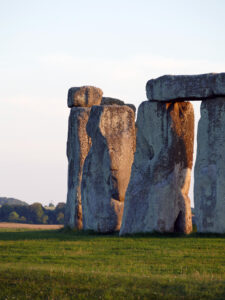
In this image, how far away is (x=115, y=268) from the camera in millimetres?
15117

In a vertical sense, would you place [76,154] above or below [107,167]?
above

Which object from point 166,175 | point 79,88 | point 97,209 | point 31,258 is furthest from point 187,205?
point 79,88

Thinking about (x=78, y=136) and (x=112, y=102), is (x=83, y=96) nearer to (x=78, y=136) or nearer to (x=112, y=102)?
(x=112, y=102)

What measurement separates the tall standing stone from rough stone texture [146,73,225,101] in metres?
6.28

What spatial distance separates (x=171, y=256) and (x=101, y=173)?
8.80 meters

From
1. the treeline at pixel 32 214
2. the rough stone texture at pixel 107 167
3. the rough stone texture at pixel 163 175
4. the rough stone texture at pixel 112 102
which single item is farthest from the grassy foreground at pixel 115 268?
the treeline at pixel 32 214

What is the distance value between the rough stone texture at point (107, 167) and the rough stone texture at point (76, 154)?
2442mm

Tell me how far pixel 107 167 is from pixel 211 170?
5161 millimetres

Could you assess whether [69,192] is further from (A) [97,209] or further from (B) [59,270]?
(B) [59,270]

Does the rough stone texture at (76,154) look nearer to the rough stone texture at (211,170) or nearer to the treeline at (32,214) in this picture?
the rough stone texture at (211,170)

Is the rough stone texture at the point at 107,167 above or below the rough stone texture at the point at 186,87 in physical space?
below

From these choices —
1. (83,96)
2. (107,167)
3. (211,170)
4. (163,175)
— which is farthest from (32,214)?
(211,170)

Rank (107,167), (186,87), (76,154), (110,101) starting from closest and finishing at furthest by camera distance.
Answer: (186,87)
(107,167)
(76,154)
(110,101)

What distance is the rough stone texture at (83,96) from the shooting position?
2828 centimetres
